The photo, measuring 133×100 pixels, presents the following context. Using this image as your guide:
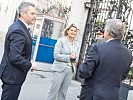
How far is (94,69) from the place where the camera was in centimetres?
378

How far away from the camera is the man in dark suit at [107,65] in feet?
12.2

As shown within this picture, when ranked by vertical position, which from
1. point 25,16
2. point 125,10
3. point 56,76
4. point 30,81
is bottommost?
point 30,81

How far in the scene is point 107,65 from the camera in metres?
→ 3.74

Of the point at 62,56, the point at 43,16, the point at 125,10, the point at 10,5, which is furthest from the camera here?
the point at 10,5

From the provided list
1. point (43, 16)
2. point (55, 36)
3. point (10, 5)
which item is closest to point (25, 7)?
point (43, 16)

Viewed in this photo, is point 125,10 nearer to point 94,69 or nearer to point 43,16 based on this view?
point 43,16

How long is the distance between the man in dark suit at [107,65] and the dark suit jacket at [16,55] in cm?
75

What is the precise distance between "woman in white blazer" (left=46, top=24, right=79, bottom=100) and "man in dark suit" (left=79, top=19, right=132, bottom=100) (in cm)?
162

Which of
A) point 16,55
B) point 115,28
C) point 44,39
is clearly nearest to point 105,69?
point 115,28

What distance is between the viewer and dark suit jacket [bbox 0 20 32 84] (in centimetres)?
386

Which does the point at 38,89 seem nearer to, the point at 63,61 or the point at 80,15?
the point at 63,61

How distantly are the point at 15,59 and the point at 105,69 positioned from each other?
3.60 feet

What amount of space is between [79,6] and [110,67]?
7.18m

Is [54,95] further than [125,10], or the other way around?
[125,10]
